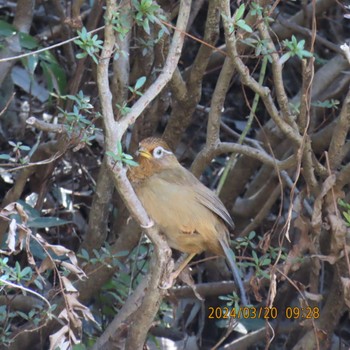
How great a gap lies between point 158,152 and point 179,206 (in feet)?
1.05

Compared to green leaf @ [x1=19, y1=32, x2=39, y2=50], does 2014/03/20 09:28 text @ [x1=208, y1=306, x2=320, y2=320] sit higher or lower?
lower

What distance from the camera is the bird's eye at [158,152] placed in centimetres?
418

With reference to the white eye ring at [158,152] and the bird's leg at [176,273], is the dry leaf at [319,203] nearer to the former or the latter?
the bird's leg at [176,273]

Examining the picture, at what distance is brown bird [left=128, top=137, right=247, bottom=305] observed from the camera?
157 inches

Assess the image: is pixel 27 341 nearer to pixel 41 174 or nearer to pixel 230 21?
pixel 41 174

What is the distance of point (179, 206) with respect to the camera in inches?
158

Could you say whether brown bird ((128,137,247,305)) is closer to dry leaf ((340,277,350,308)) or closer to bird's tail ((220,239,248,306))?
bird's tail ((220,239,248,306))

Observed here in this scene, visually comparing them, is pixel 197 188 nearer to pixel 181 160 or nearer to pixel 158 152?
pixel 158 152

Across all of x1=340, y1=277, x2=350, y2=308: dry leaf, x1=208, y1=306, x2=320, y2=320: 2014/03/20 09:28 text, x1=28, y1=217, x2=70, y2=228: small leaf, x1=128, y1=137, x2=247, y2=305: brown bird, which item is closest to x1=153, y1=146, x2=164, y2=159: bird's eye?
x1=128, y1=137, x2=247, y2=305: brown bird

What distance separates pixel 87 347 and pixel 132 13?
2.05 meters

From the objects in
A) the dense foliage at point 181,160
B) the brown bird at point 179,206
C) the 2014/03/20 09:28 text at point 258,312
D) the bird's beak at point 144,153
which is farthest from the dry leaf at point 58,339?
the 2014/03/20 09:28 text at point 258,312

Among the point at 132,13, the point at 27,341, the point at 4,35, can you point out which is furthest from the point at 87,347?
the point at 132,13

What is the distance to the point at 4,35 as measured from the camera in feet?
15.7

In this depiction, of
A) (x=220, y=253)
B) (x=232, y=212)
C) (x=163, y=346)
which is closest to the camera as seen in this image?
(x=220, y=253)
